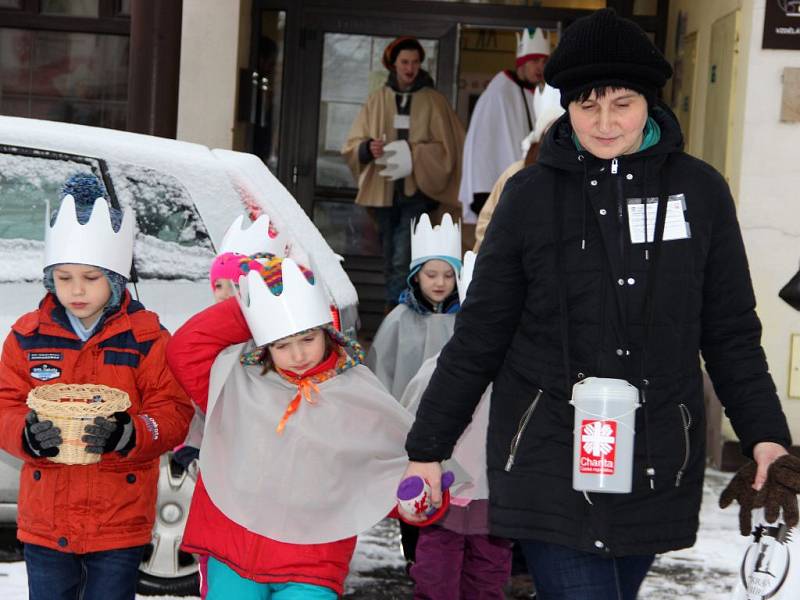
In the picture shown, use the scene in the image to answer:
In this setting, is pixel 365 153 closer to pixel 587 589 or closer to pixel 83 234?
pixel 83 234

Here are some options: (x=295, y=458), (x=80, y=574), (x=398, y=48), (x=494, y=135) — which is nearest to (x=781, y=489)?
(x=295, y=458)

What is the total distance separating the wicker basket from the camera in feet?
11.6

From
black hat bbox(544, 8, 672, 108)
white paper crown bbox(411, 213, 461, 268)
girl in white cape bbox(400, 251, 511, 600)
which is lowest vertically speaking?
girl in white cape bbox(400, 251, 511, 600)

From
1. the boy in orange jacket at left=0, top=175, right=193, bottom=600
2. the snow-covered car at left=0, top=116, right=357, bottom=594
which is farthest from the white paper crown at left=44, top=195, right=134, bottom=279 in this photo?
the snow-covered car at left=0, top=116, right=357, bottom=594

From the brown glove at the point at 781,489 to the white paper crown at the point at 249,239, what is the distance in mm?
2133

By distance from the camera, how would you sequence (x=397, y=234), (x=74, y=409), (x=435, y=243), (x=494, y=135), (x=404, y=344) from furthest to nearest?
(x=397, y=234) < (x=494, y=135) < (x=435, y=243) < (x=404, y=344) < (x=74, y=409)

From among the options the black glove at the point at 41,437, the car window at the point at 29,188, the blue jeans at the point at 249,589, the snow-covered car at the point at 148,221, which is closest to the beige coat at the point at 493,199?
the snow-covered car at the point at 148,221

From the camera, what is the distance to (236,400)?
3.84m

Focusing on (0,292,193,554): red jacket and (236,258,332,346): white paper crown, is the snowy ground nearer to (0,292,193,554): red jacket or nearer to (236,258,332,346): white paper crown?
(0,292,193,554): red jacket

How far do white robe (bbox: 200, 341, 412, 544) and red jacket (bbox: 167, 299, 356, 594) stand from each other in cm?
5

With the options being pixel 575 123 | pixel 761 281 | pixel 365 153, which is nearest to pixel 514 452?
pixel 575 123

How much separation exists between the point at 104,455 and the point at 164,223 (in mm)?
1427

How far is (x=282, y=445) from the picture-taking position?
3793 millimetres

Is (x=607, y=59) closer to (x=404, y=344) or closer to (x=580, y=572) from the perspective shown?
(x=580, y=572)
